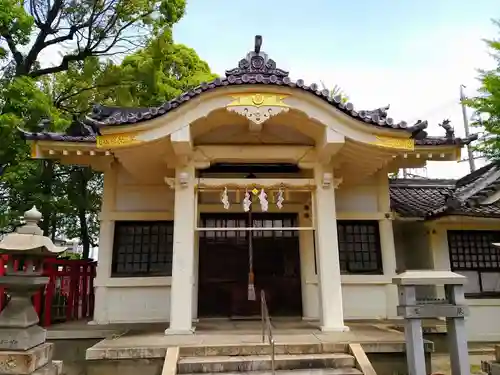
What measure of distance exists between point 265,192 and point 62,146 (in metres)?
4.52

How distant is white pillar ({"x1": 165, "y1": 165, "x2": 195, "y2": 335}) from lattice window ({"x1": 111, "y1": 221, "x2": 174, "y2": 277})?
1.79m

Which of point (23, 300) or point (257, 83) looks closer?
point (23, 300)

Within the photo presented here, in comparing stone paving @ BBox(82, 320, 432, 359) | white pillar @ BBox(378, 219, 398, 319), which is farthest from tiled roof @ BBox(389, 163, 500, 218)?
stone paving @ BBox(82, 320, 432, 359)

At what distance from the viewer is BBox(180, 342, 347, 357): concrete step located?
6004 mm

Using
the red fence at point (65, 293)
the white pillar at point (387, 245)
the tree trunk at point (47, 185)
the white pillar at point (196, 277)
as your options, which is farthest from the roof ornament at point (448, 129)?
the tree trunk at point (47, 185)

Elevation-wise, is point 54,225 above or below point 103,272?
above

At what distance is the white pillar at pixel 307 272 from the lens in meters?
9.14

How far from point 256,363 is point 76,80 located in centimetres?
1208

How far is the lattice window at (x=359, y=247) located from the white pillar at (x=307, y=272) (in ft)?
2.37

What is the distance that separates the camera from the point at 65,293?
9.31 m

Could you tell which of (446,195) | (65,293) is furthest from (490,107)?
(65,293)

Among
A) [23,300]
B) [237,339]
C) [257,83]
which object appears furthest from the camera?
[257,83]

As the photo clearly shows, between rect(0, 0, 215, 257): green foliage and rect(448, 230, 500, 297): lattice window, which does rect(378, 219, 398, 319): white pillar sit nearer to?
rect(448, 230, 500, 297): lattice window

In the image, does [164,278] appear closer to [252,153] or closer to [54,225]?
[252,153]
